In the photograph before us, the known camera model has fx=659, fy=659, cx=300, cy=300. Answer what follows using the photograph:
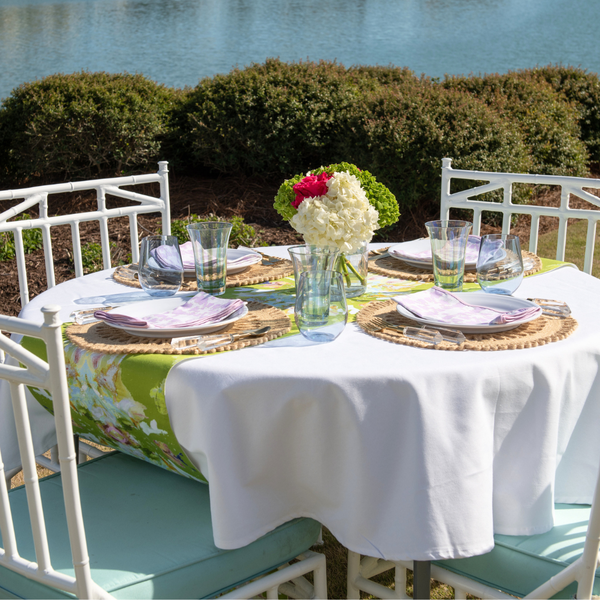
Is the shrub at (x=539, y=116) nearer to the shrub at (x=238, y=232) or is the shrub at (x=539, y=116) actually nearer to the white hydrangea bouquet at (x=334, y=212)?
the shrub at (x=238, y=232)

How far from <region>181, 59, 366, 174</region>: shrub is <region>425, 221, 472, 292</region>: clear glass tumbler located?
5202mm

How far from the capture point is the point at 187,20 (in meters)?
14.1

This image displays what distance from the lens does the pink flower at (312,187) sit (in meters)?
1.89

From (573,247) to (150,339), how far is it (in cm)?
661

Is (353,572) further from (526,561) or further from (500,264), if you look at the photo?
(500,264)

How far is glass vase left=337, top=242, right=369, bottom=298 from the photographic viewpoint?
2.01 meters

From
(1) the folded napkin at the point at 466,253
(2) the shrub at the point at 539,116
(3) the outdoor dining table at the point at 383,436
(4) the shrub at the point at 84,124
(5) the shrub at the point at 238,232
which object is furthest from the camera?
(2) the shrub at the point at 539,116

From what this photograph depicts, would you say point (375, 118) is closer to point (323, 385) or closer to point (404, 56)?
point (323, 385)

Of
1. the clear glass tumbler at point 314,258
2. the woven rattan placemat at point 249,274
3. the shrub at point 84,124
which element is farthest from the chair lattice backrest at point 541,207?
the shrub at point 84,124

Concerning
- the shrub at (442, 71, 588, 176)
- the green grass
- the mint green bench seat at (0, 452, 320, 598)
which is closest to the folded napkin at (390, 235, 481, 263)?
the mint green bench seat at (0, 452, 320, 598)

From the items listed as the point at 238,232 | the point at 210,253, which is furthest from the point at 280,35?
the point at 210,253

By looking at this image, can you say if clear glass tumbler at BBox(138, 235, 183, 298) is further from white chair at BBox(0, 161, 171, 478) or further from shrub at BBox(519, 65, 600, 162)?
shrub at BBox(519, 65, 600, 162)

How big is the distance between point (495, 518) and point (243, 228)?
16.1 feet

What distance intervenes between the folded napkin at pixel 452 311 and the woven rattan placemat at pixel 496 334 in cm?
4
